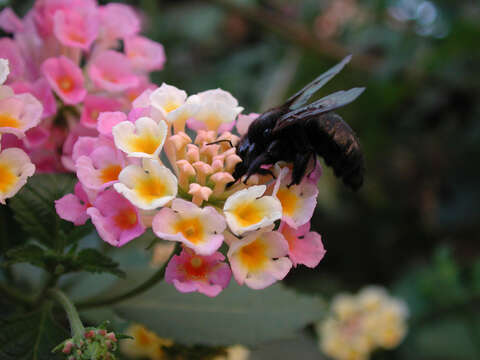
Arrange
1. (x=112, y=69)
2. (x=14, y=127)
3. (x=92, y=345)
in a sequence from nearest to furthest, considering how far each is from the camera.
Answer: (x=92, y=345) < (x=14, y=127) < (x=112, y=69)

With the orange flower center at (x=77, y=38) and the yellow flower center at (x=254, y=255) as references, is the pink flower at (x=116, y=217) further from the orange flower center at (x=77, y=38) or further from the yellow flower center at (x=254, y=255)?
the orange flower center at (x=77, y=38)

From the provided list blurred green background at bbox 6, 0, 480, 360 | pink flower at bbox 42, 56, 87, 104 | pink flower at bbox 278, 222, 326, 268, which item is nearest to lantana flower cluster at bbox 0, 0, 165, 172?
pink flower at bbox 42, 56, 87, 104

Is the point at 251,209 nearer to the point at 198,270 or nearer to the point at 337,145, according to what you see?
the point at 198,270

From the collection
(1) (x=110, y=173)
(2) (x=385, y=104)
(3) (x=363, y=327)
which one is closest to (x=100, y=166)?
(1) (x=110, y=173)

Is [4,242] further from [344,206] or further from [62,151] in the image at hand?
[344,206]

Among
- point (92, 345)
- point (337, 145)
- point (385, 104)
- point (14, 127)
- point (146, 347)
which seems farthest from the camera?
point (385, 104)

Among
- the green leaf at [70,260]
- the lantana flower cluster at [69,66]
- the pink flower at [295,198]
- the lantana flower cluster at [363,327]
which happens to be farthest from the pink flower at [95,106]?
the lantana flower cluster at [363,327]

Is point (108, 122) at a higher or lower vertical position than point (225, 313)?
higher
